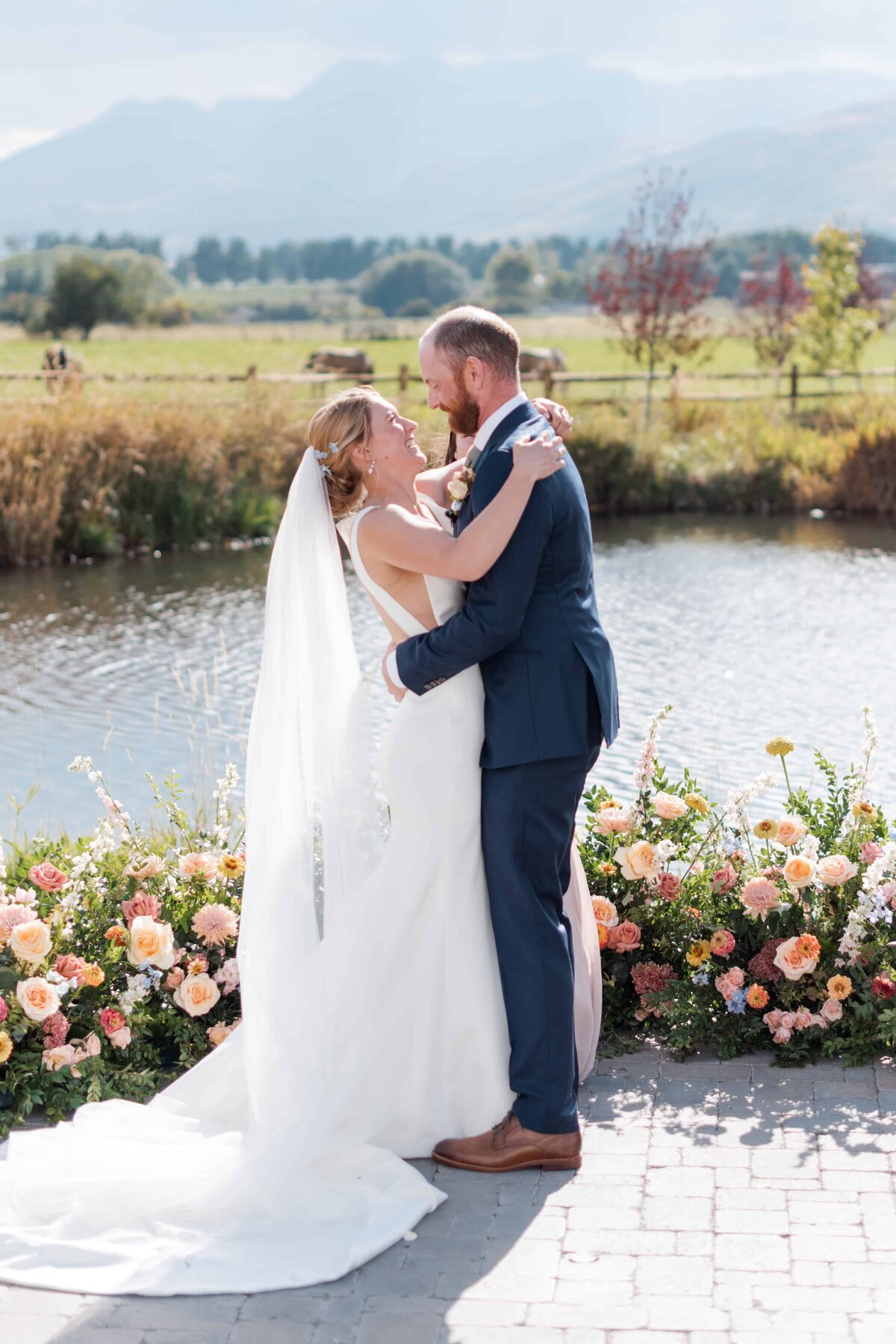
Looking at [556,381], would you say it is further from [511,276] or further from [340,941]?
[511,276]

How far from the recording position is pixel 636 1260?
3211 mm

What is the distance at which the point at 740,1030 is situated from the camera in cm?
A: 437

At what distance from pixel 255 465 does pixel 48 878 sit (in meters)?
15.2

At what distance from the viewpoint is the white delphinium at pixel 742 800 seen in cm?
446

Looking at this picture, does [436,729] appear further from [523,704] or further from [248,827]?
[248,827]

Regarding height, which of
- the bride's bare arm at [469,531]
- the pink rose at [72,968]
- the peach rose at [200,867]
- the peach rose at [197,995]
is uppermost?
the bride's bare arm at [469,531]

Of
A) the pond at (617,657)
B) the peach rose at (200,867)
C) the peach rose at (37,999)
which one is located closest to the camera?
the peach rose at (37,999)

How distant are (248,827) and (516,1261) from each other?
4.36 feet

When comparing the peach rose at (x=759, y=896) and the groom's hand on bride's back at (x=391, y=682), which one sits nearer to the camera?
the groom's hand on bride's back at (x=391, y=682)

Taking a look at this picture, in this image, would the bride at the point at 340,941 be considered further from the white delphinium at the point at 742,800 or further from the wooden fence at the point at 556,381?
the wooden fence at the point at 556,381

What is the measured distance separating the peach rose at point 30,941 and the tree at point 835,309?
108ft

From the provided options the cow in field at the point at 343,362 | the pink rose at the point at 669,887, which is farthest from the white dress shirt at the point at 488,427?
the cow in field at the point at 343,362

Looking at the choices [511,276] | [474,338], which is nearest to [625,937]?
[474,338]

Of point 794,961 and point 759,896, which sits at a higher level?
point 759,896
